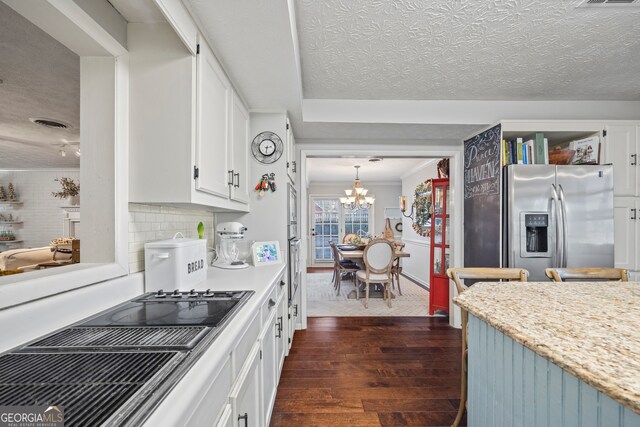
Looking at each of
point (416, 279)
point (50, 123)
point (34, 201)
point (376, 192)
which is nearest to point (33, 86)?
point (50, 123)

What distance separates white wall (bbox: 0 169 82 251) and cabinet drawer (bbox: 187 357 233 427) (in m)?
6.71

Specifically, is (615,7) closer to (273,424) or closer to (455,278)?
(455,278)

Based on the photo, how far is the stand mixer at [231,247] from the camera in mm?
2143

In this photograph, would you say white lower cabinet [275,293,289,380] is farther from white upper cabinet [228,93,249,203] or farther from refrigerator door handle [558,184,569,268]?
refrigerator door handle [558,184,569,268]

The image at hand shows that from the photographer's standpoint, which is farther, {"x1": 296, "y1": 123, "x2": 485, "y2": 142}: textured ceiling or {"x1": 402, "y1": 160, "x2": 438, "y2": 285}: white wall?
{"x1": 402, "y1": 160, "x2": 438, "y2": 285}: white wall

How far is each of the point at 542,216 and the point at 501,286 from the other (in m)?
1.42

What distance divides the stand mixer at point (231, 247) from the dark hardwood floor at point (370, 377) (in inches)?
38.4

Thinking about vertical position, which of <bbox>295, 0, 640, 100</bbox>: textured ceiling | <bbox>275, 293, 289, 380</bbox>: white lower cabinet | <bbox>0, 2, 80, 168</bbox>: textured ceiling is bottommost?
<bbox>275, 293, 289, 380</bbox>: white lower cabinet

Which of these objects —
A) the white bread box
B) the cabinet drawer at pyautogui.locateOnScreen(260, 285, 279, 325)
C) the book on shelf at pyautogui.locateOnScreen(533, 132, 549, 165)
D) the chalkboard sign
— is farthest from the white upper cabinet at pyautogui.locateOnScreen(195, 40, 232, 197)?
the book on shelf at pyautogui.locateOnScreen(533, 132, 549, 165)

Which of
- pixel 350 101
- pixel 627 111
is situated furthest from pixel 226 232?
pixel 627 111

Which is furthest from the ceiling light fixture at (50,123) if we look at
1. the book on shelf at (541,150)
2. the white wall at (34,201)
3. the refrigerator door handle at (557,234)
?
the refrigerator door handle at (557,234)

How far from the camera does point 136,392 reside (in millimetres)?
572

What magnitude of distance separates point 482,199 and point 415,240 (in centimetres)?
340

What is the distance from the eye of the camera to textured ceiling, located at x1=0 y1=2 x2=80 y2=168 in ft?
5.52
